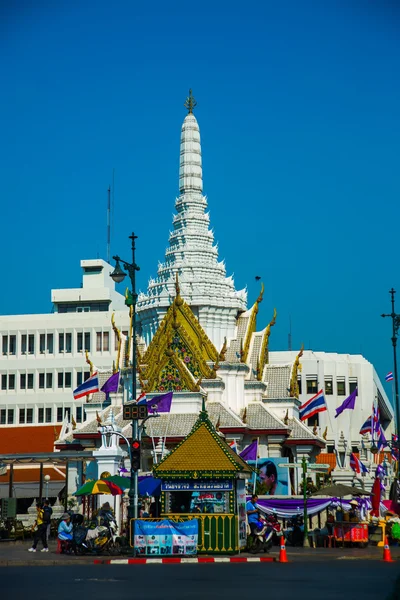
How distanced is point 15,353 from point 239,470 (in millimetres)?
51515

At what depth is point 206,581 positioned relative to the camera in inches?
866

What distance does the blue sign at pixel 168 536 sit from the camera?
29.5 meters

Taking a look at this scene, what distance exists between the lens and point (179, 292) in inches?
2389

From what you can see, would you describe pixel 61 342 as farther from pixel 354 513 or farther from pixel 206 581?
pixel 206 581

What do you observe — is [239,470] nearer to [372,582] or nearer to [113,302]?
[372,582]

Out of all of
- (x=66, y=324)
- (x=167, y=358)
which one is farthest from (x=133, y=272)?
(x=66, y=324)

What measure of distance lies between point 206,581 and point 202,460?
994cm

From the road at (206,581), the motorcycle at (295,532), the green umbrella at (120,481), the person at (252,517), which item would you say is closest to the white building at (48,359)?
the green umbrella at (120,481)

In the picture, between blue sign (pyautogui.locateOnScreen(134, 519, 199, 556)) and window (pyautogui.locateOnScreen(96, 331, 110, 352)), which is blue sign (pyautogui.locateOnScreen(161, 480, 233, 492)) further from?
window (pyautogui.locateOnScreen(96, 331, 110, 352))

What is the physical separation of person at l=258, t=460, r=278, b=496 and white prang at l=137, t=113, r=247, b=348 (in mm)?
9837

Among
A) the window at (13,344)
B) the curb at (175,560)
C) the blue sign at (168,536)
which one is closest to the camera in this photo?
the curb at (175,560)

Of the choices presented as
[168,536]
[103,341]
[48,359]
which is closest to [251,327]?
[103,341]

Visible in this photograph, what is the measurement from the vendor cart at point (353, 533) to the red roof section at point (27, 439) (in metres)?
39.7

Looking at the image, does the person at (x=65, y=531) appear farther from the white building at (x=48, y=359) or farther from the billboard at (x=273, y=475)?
the white building at (x=48, y=359)
